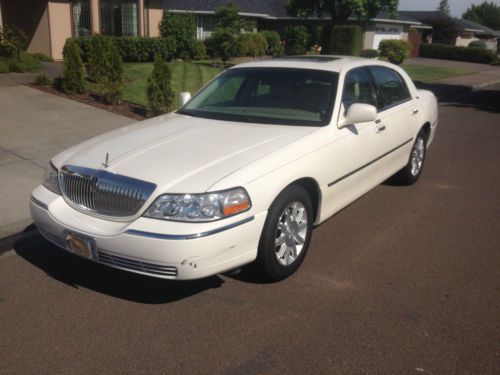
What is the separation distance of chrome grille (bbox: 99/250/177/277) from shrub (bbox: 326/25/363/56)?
78.6ft

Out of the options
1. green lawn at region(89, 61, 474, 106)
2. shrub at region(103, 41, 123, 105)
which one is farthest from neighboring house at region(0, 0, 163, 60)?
shrub at region(103, 41, 123, 105)

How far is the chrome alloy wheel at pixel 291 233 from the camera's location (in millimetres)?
4008

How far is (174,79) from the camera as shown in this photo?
15.9 metres

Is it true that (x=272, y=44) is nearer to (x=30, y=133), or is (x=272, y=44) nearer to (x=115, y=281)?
(x=30, y=133)

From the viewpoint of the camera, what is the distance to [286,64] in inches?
206

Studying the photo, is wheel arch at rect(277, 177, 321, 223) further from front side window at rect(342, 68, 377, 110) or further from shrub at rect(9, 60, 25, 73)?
shrub at rect(9, 60, 25, 73)

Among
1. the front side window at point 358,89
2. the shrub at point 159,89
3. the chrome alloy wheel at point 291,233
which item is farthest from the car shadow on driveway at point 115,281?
the shrub at point 159,89

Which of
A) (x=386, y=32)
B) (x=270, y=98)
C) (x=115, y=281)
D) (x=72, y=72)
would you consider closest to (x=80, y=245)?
(x=115, y=281)

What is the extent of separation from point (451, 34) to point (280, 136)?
5575 centimetres

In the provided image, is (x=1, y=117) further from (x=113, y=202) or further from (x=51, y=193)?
(x=113, y=202)

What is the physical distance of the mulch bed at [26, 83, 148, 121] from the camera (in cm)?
1066

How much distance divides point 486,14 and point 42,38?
364 feet

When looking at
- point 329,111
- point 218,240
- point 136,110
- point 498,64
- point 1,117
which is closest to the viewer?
point 218,240

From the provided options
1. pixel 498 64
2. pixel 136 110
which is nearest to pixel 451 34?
pixel 498 64
